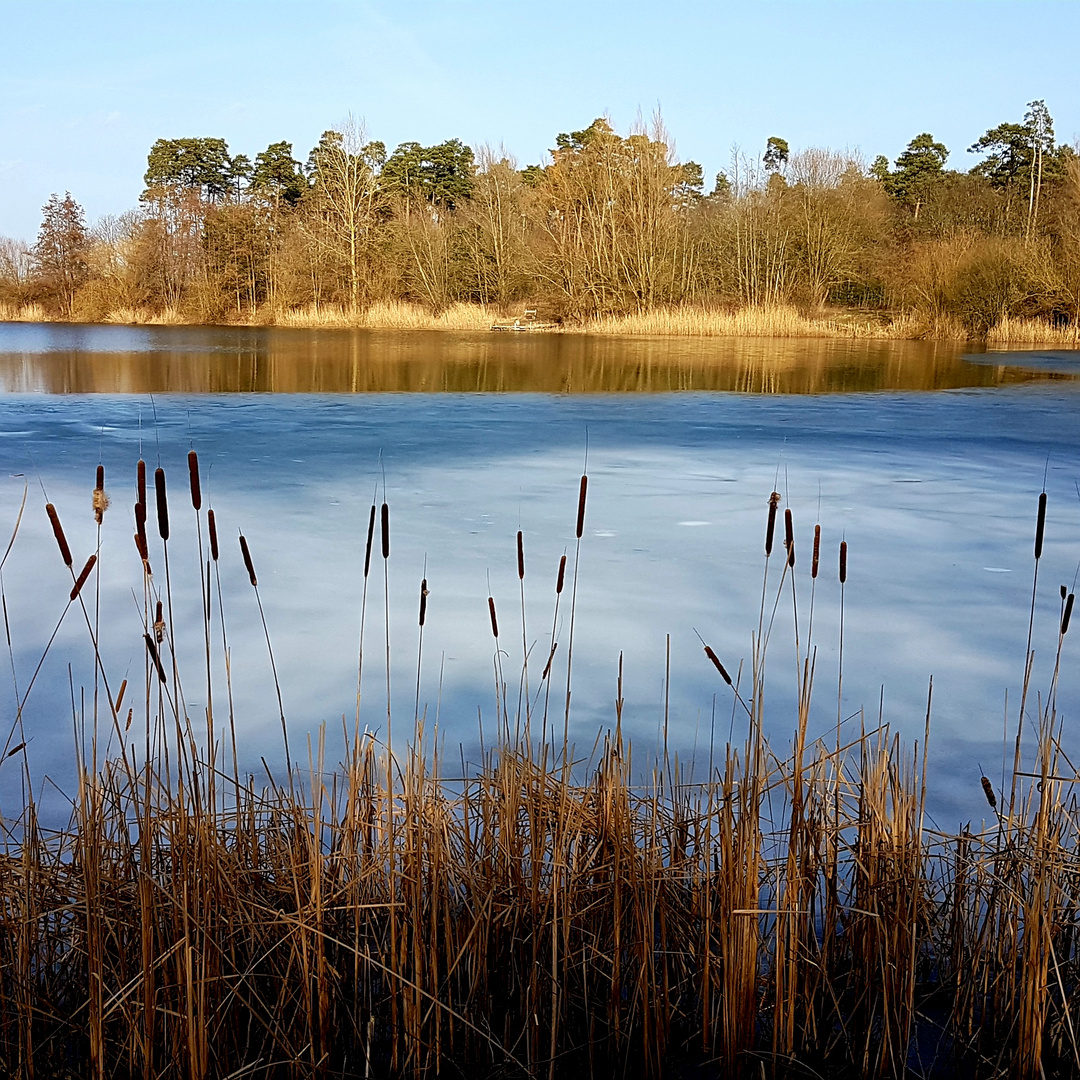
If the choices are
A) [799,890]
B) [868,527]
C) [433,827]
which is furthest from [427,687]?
[868,527]

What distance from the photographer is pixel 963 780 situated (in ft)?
7.63

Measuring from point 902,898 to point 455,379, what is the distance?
483 inches

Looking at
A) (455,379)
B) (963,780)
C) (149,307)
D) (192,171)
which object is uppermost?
(192,171)

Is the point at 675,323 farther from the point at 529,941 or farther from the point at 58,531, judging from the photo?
the point at 58,531

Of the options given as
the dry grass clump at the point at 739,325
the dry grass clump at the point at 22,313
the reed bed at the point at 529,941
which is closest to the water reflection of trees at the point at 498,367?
the dry grass clump at the point at 739,325

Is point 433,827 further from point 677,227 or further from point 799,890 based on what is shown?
point 677,227

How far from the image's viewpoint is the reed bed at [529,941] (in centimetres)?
153

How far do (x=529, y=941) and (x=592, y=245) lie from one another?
27.7 meters

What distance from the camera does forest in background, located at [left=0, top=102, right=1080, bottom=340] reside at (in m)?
25.9

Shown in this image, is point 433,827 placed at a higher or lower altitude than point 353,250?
lower

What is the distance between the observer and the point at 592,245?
2812 centimetres

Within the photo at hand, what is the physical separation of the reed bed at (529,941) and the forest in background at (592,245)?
74.7 ft

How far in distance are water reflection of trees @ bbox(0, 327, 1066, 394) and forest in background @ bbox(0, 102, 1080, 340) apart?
493 centimetres

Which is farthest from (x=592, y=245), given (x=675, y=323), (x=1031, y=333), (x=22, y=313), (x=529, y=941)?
(x=529, y=941)
